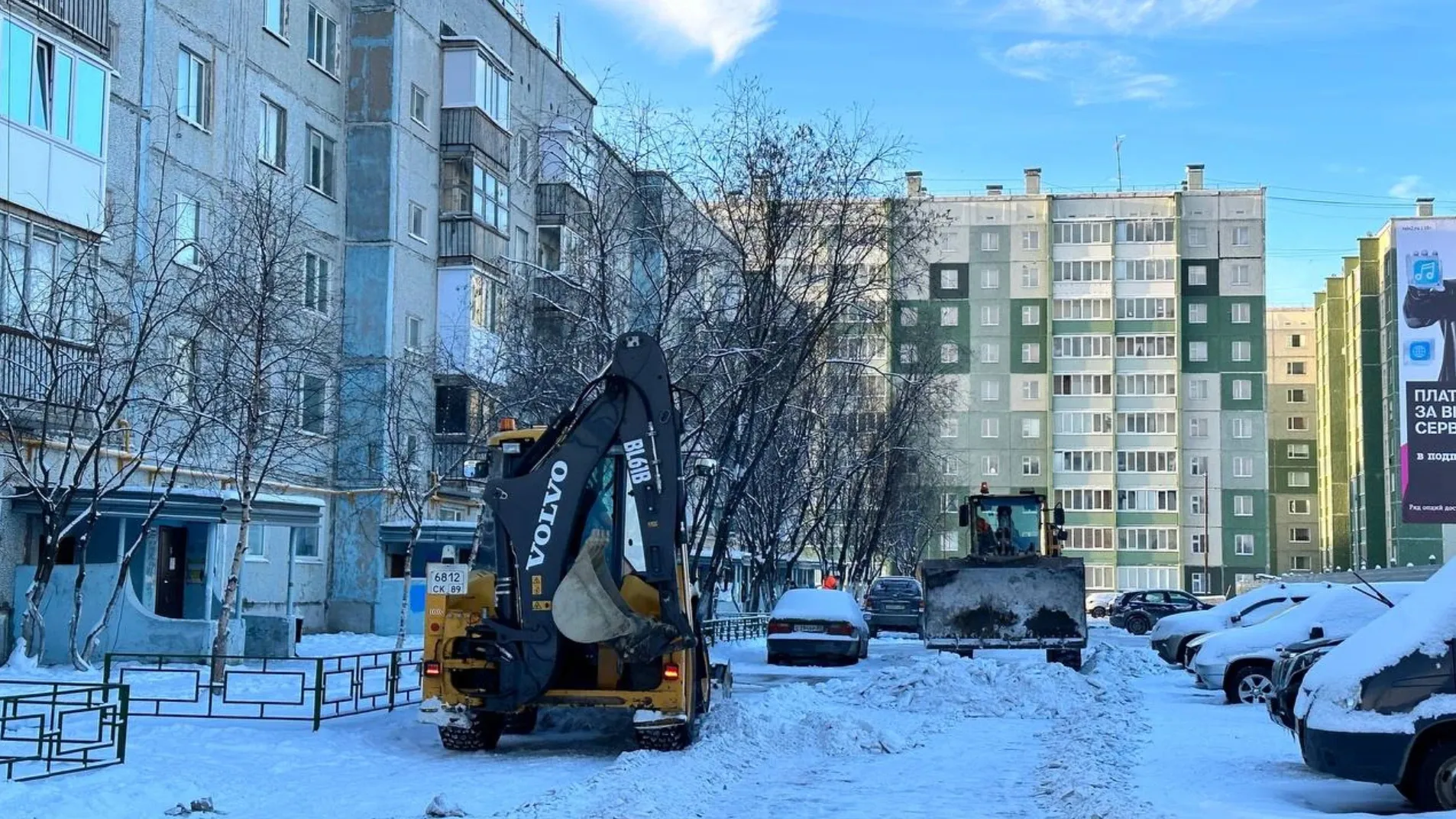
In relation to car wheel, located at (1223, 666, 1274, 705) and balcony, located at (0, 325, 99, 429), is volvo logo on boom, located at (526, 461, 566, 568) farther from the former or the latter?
car wheel, located at (1223, 666, 1274, 705)

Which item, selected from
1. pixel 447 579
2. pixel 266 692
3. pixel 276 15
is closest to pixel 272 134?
pixel 276 15

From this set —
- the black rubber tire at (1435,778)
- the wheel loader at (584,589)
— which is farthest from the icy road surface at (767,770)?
the wheel loader at (584,589)

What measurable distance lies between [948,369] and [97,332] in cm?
3665

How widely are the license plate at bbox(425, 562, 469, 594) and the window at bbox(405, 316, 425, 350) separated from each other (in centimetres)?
2388

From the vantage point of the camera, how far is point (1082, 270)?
91.9 metres

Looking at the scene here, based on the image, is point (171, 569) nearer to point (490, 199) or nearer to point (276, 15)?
point (276, 15)

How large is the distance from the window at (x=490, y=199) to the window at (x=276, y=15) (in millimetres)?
7173

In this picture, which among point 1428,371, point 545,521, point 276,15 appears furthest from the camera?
point 1428,371

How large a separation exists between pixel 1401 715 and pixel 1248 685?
1062 centimetres

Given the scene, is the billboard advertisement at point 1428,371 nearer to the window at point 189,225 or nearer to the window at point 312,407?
the window at point 312,407

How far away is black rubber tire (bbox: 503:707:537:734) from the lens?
614 inches

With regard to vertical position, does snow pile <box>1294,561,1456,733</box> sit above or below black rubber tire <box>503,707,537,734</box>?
above

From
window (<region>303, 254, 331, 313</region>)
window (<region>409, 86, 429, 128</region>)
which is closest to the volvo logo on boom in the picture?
window (<region>303, 254, 331, 313</region>)

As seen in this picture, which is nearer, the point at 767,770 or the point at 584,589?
the point at 767,770
